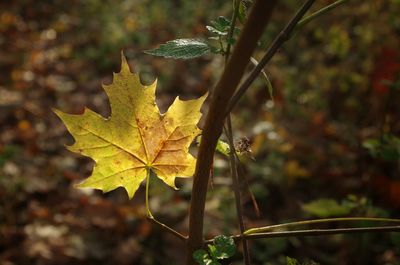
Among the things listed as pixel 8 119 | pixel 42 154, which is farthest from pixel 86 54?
pixel 42 154

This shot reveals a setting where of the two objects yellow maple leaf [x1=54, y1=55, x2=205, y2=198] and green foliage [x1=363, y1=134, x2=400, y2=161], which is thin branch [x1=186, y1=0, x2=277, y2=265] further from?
green foliage [x1=363, y1=134, x2=400, y2=161]

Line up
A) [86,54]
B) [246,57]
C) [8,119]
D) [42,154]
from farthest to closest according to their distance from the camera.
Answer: [86,54] → [8,119] → [42,154] → [246,57]

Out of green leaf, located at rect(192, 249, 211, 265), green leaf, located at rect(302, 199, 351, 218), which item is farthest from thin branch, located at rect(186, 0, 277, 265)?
green leaf, located at rect(302, 199, 351, 218)

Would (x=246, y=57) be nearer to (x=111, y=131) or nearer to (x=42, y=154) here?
(x=111, y=131)

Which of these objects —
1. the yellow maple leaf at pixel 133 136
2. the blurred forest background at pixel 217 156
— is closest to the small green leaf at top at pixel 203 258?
the yellow maple leaf at pixel 133 136

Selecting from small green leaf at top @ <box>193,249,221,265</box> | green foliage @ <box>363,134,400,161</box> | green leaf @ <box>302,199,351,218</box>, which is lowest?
small green leaf at top @ <box>193,249,221,265</box>
